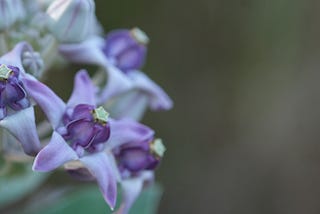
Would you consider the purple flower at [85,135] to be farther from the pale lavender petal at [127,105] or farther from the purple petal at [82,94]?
the pale lavender petal at [127,105]

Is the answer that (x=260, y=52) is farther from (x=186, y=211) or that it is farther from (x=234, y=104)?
(x=186, y=211)

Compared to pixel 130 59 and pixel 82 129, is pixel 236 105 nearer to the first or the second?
pixel 130 59

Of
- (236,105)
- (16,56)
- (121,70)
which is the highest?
(16,56)

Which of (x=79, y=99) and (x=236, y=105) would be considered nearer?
(x=79, y=99)

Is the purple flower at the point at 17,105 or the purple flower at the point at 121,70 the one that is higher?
the purple flower at the point at 17,105

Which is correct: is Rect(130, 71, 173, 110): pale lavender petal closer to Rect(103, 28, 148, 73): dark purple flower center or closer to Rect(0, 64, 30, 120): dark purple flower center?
Rect(103, 28, 148, 73): dark purple flower center

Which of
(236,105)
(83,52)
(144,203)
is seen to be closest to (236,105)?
(236,105)

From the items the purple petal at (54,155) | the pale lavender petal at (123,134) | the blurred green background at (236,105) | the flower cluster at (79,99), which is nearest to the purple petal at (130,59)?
the flower cluster at (79,99)
